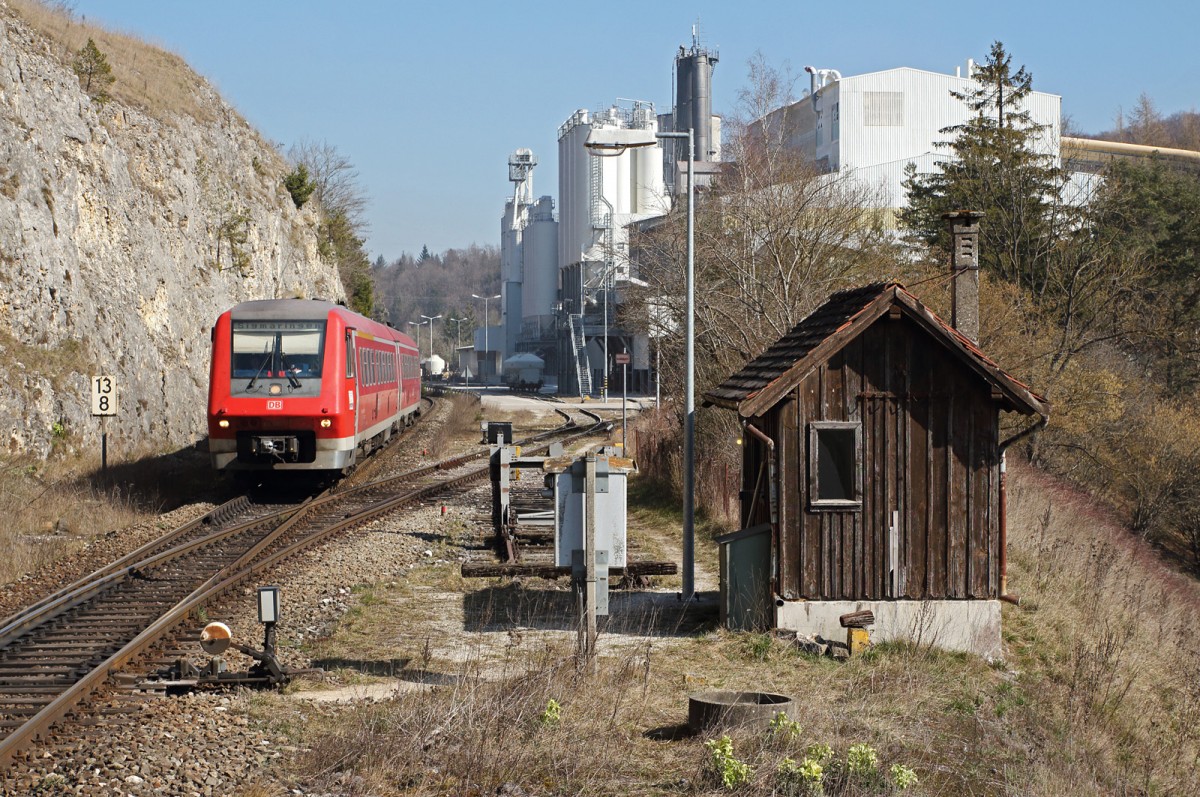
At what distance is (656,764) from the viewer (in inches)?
311

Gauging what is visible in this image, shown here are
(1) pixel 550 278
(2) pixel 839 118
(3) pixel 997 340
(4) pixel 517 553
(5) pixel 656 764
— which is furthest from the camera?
(1) pixel 550 278

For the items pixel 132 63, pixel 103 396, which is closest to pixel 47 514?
pixel 103 396

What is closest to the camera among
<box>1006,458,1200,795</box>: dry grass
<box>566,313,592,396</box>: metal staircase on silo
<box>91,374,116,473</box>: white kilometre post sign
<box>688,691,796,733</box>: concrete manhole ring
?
<box>688,691,796,733</box>: concrete manhole ring

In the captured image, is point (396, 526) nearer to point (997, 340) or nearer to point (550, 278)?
point (997, 340)

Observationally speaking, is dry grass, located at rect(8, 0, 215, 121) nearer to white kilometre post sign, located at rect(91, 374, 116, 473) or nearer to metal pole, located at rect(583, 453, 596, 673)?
white kilometre post sign, located at rect(91, 374, 116, 473)

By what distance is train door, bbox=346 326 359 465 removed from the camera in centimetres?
2128

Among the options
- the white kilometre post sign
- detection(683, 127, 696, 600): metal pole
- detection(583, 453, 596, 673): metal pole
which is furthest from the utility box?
the white kilometre post sign

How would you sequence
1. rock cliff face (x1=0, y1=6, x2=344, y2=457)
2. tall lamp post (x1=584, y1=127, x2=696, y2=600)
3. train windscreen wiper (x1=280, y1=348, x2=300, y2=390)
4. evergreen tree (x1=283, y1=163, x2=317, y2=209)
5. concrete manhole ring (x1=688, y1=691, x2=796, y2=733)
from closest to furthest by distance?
concrete manhole ring (x1=688, y1=691, x2=796, y2=733) → tall lamp post (x1=584, y1=127, x2=696, y2=600) → train windscreen wiper (x1=280, y1=348, x2=300, y2=390) → rock cliff face (x1=0, y1=6, x2=344, y2=457) → evergreen tree (x1=283, y1=163, x2=317, y2=209)

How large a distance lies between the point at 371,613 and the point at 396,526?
19.8 ft

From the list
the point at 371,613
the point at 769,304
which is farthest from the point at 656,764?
the point at 769,304

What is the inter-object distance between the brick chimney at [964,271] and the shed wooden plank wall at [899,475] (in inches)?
165

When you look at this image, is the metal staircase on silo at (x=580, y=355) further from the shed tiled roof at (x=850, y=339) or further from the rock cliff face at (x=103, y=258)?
the shed tiled roof at (x=850, y=339)

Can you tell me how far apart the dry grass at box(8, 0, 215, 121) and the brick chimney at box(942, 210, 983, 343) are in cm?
2406

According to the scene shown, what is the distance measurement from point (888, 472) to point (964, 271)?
5.25 meters
